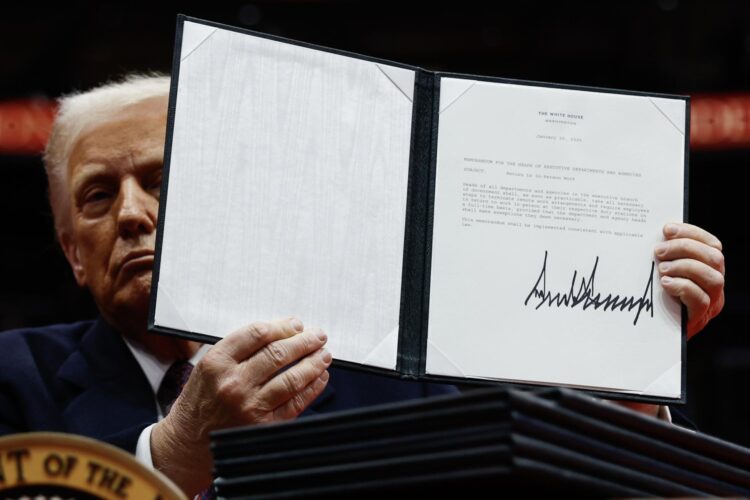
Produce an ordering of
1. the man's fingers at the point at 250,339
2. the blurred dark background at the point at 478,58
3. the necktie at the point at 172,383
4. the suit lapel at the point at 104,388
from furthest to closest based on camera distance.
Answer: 1. the blurred dark background at the point at 478,58
2. the necktie at the point at 172,383
3. the suit lapel at the point at 104,388
4. the man's fingers at the point at 250,339

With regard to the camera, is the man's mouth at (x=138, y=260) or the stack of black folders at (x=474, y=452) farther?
the man's mouth at (x=138, y=260)

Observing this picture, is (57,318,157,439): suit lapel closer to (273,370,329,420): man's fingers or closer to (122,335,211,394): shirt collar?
(122,335,211,394): shirt collar

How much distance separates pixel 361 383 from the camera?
1770mm

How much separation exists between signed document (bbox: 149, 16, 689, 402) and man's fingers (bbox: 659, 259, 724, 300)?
2 centimetres

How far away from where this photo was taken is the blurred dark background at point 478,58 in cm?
451

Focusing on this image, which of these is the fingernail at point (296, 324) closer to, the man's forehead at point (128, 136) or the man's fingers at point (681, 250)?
the man's fingers at point (681, 250)

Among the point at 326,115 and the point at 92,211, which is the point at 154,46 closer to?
the point at 92,211

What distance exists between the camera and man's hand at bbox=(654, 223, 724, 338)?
4.23 feet

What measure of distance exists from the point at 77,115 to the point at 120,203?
250mm

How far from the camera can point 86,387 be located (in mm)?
1692

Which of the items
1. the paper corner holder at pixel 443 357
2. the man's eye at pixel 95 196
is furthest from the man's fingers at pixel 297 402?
the man's eye at pixel 95 196

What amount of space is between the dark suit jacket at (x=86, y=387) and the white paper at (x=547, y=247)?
48 centimetres

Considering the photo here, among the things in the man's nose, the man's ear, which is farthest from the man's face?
the man's ear
